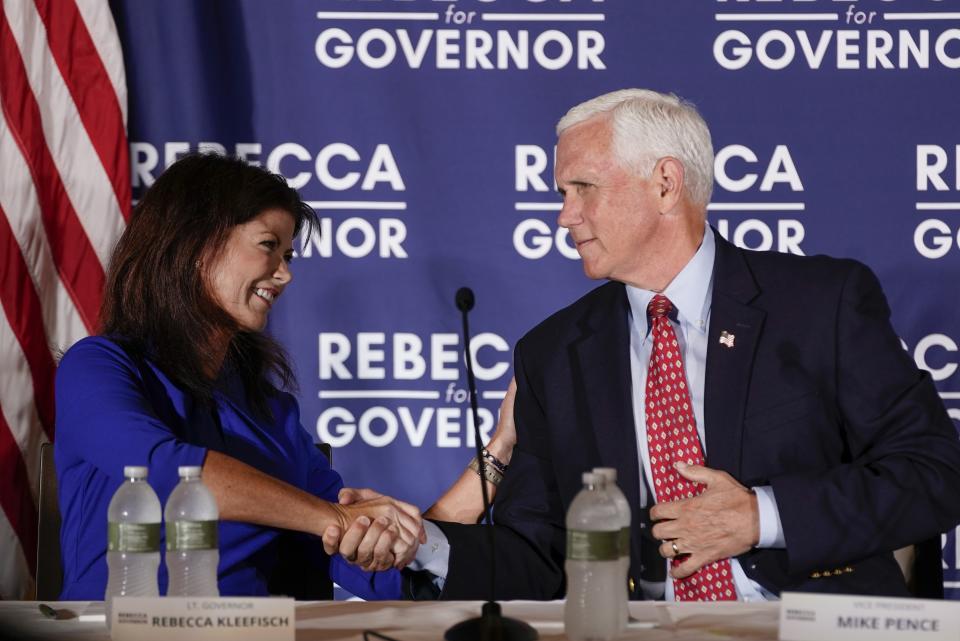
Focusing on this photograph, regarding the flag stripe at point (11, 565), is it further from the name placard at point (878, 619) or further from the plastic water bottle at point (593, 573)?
the name placard at point (878, 619)

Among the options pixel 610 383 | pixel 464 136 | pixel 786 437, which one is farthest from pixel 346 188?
pixel 786 437

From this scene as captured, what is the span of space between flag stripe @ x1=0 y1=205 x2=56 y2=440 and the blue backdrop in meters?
0.44

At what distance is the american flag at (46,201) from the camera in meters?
3.46

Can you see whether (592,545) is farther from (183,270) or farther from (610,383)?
(183,270)

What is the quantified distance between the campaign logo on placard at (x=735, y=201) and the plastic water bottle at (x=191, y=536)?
1.93 meters

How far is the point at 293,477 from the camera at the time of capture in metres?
2.82

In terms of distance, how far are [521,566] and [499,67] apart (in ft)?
5.97

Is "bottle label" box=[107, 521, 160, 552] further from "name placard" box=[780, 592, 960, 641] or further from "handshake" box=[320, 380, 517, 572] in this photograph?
"name placard" box=[780, 592, 960, 641]

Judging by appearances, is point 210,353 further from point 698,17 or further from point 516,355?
point 698,17

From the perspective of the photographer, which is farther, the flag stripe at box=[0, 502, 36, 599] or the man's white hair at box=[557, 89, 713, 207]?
the flag stripe at box=[0, 502, 36, 599]

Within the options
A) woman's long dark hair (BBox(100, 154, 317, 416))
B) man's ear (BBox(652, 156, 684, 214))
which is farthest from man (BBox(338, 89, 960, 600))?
woman's long dark hair (BBox(100, 154, 317, 416))

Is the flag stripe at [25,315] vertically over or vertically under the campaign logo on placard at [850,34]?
under

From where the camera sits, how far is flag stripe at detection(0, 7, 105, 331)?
3.52 m

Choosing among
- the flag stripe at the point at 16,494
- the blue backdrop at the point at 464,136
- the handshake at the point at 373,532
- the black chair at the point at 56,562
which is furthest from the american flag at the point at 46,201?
the handshake at the point at 373,532
